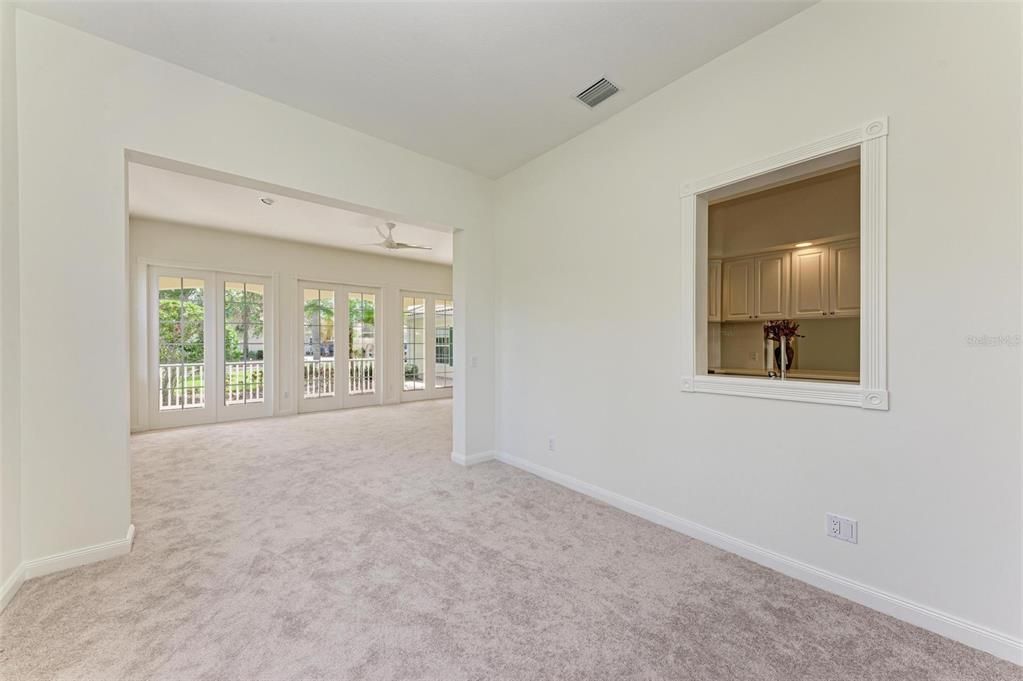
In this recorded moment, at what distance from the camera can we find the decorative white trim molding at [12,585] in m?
1.84

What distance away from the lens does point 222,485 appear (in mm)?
3434

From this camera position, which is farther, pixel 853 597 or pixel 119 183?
pixel 119 183

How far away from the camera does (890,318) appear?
6.08ft

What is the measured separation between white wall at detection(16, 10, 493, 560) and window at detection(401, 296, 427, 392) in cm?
545

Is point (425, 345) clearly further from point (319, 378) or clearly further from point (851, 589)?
point (851, 589)

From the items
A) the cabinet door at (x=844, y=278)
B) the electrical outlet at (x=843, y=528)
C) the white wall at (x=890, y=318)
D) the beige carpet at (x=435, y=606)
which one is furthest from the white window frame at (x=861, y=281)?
the cabinet door at (x=844, y=278)

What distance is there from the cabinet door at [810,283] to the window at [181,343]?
7630 mm

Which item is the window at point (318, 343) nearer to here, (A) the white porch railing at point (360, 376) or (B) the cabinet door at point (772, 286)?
(A) the white porch railing at point (360, 376)

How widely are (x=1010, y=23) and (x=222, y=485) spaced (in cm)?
542

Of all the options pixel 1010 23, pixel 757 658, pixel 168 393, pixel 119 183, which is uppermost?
pixel 1010 23

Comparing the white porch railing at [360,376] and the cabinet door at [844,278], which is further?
the white porch railing at [360,376]

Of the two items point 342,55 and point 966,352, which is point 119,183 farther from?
point 966,352

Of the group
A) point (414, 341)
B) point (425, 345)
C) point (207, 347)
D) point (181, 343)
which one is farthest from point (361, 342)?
point (181, 343)

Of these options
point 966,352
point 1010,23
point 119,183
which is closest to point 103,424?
point 119,183
